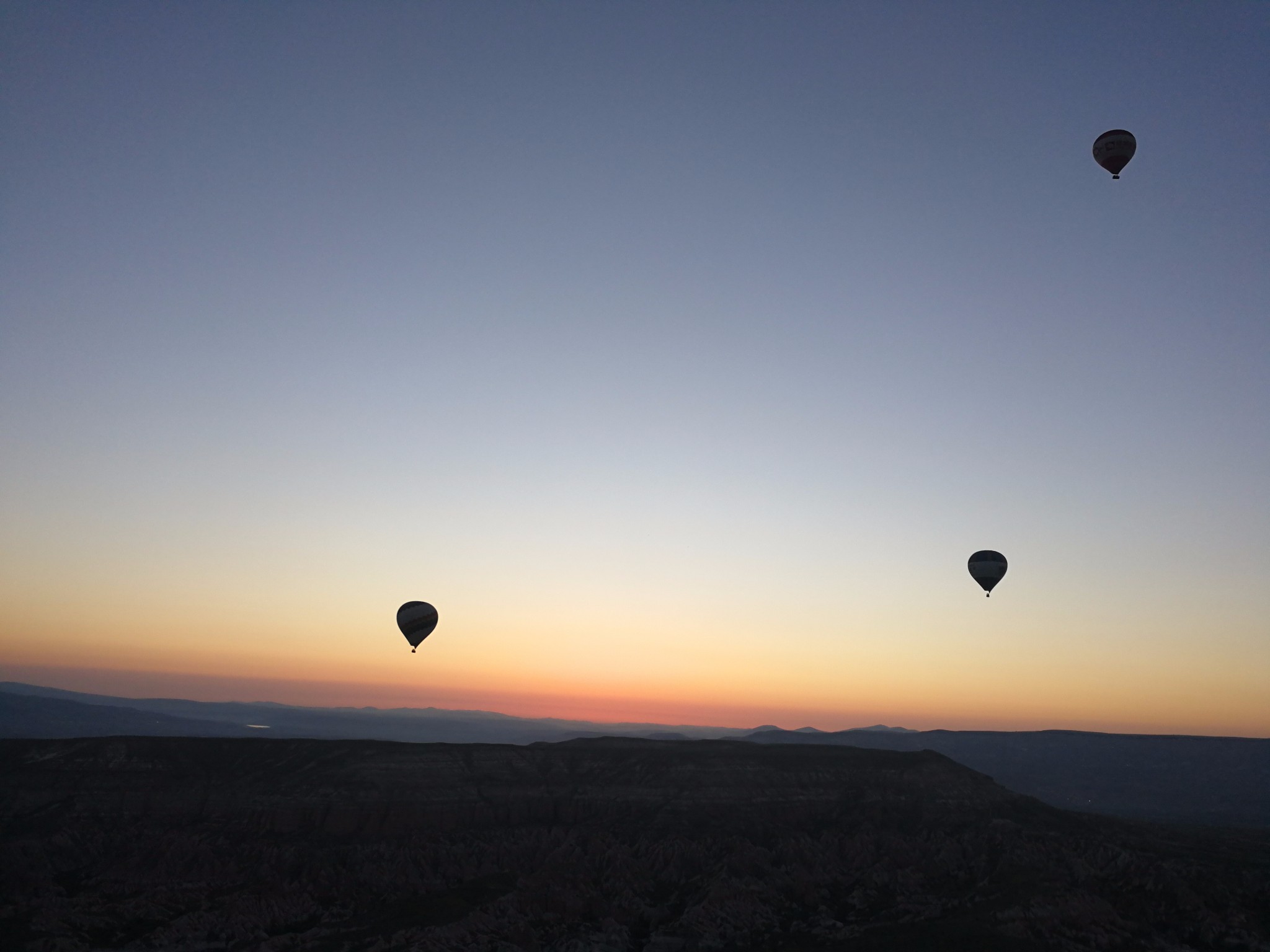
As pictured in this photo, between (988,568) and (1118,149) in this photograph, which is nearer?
(1118,149)

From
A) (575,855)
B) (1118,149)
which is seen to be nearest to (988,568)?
(1118,149)

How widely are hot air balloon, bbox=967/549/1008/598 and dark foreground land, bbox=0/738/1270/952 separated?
24902mm

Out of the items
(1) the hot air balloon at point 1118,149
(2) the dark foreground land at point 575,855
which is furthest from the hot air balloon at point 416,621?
(1) the hot air balloon at point 1118,149

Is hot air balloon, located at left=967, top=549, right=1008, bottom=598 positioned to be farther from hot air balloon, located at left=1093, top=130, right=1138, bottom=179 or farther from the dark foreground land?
hot air balloon, located at left=1093, top=130, right=1138, bottom=179

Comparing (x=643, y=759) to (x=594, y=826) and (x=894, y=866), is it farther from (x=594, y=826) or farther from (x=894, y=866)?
(x=894, y=866)

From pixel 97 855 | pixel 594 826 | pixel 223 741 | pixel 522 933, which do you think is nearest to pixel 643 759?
pixel 594 826

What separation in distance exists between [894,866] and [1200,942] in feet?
78.8

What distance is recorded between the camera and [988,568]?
77.6 metres

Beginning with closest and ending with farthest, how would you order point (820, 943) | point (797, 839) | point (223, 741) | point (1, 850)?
point (820, 943) → point (1, 850) → point (797, 839) → point (223, 741)

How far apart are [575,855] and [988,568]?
149 feet

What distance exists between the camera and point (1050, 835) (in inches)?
3366

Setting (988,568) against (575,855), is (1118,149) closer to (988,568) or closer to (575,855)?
(988,568)

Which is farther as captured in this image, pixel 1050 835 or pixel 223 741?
pixel 223 741

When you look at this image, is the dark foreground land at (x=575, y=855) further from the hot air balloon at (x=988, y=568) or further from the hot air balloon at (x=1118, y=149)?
the hot air balloon at (x=1118, y=149)
